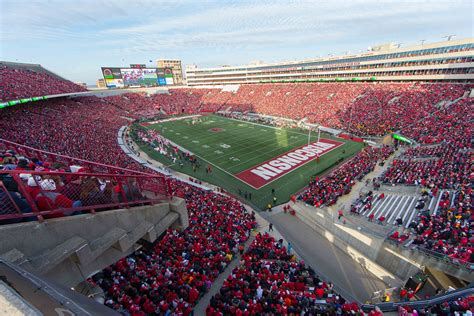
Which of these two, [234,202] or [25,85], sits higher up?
[25,85]

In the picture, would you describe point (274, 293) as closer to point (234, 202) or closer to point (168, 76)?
point (234, 202)

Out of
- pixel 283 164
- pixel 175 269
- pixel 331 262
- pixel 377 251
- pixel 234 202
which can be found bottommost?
pixel 283 164

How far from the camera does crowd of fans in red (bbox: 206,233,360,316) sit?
7.44 m

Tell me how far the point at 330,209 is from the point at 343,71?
48687 mm

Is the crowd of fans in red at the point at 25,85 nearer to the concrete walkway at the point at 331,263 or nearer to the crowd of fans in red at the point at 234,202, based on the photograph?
the crowd of fans in red at the point at 234,202

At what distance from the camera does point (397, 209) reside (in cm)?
1473

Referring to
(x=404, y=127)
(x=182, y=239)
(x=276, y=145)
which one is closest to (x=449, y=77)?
(x=404, y=127)

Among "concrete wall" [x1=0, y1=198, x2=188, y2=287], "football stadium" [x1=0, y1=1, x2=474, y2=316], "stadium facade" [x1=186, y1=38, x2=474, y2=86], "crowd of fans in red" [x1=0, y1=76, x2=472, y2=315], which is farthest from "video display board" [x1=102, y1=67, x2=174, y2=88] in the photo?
"concrete wall" [x1=0, y1=198, x2=188, y2=287]

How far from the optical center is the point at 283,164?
2564 cm

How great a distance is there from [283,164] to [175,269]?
1894 centimetres

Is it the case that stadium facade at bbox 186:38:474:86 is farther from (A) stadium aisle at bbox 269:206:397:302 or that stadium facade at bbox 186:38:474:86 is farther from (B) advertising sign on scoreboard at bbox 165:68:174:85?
(A) stadium aisle at bbox 269:206:397:302

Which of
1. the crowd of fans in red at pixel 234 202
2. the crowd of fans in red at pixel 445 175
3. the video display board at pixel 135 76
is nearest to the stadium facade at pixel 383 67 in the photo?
the crowd of fans in red at pixel 234 202

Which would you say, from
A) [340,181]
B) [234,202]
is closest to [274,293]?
[234,202]

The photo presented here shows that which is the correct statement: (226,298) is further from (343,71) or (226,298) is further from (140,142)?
(343,71)
